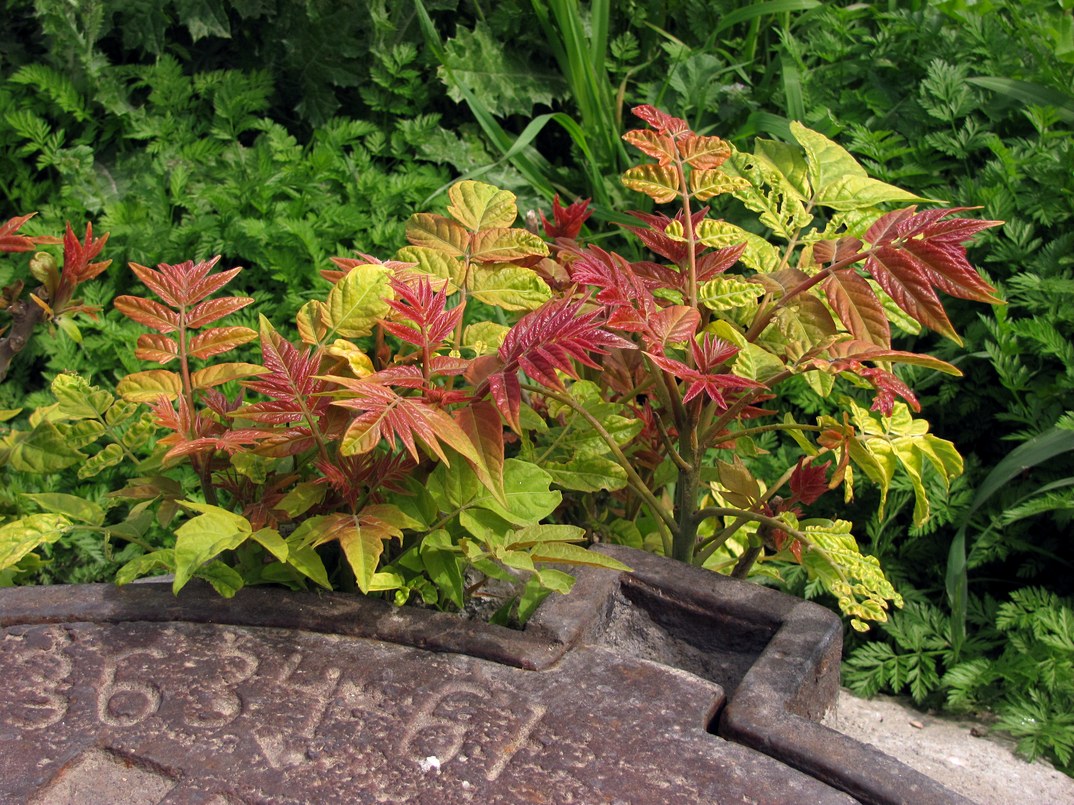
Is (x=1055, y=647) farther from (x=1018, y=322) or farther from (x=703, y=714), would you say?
(x=703, y=714)

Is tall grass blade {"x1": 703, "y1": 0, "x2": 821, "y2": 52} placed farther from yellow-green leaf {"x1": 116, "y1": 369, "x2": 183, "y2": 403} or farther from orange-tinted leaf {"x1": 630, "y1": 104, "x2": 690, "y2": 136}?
yellow-green leaf {"x1": 116, "y1": 369, "x2": 183, "y2": 403}

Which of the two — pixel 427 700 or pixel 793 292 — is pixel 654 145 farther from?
pixel 427 700

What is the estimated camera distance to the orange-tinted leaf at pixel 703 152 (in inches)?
71.2

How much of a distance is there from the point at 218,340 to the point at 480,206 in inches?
20.7

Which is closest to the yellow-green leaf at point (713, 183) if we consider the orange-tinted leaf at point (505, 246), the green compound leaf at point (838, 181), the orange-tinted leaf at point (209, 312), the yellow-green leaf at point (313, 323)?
the green compound leaf at point (838, 181)

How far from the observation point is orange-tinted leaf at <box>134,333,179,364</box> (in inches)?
67.6

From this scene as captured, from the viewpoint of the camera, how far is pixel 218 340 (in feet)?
5.72

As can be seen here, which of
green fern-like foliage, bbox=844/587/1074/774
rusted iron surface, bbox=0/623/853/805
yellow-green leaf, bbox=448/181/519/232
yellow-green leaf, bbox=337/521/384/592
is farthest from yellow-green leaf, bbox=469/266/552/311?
green fern-like foliage, bbox=844/587/1074/774

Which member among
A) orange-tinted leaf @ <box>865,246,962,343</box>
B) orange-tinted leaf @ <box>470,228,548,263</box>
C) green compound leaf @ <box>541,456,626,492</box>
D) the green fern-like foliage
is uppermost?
orange-tinted leaf @ <box>865,246,962,343</box>

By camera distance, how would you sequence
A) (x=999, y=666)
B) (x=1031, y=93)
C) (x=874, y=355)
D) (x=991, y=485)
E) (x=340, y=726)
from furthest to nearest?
(x=1031, y=93)
(x=991, y=485)
(x=999, y=666)
(x=874, y=355)
(x=340, y=726)

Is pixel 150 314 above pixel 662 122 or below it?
below

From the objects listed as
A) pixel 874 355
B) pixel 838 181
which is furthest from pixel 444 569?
pixel 838 181

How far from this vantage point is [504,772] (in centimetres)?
134

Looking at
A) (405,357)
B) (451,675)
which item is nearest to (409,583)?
(451,675)
